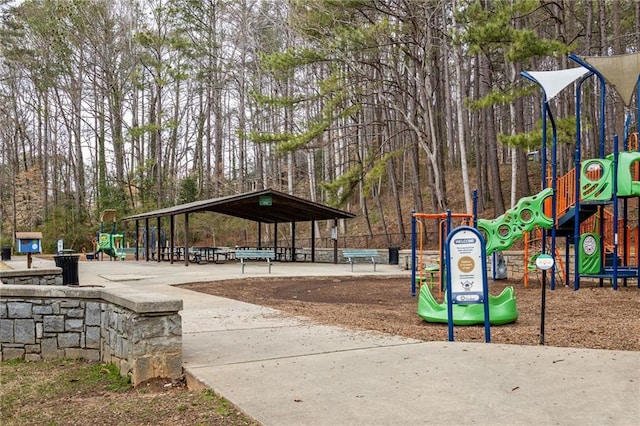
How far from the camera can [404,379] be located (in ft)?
15.1

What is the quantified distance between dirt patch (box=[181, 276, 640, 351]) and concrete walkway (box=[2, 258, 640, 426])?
90 cm

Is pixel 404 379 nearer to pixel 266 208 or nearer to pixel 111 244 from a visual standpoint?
pixel 266 208

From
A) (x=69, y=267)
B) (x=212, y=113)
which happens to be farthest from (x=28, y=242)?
(x=212, y=113)

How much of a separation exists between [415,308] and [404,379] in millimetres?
5568

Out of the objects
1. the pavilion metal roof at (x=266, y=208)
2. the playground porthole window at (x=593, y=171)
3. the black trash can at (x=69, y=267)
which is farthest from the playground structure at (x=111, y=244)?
the playground porthole window at (x=593, y=171)

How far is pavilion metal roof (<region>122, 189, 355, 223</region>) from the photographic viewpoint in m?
20.5

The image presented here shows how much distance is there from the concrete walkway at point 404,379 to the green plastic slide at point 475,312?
5.40ft

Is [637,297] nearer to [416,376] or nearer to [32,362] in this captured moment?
[416,376]

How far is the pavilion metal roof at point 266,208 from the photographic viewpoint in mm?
20500

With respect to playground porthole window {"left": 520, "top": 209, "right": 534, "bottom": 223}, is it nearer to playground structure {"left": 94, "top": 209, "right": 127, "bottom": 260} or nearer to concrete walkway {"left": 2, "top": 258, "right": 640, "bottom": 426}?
concrete walkway {"left": 2, "top": 258, "right": 640, "bottom": 426}

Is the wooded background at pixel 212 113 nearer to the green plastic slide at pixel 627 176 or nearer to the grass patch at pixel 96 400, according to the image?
the green plastic slide at pixel 627 176

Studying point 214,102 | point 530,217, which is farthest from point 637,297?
point 214,102

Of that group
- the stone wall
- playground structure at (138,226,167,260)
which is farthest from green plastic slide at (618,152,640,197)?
playground structure at (138,226,167,260)

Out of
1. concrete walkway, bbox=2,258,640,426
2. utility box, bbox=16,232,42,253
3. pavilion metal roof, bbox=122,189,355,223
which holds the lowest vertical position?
concrete walkway, bbox=2,258,640,426
